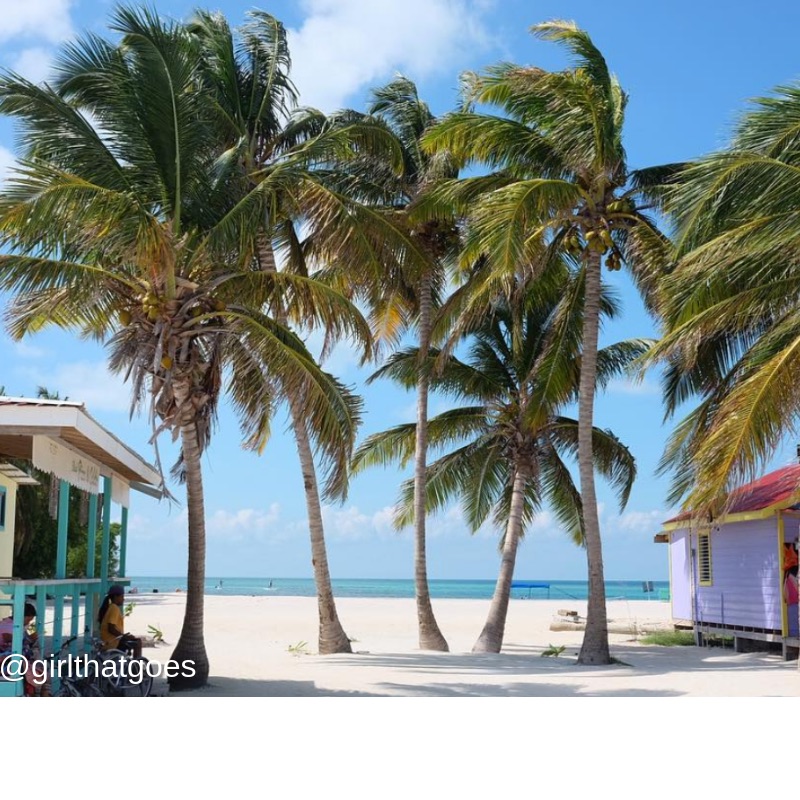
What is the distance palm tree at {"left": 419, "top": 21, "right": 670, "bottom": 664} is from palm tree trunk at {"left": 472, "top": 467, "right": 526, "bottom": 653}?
3.05 meters

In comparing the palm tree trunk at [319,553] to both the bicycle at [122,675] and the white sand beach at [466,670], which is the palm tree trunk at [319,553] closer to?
the white sand beach at [466,670]

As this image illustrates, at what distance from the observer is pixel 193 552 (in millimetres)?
13867

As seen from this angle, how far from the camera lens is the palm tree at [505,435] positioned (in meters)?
21.5

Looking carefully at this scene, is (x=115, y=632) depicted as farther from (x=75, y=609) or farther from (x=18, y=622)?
(x=18, y=622)

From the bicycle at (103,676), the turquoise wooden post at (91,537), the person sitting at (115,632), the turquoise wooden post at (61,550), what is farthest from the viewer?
the turquoise wooden post at (91,537)

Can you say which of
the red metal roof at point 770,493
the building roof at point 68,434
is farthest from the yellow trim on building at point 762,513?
the building roof at point 68,434

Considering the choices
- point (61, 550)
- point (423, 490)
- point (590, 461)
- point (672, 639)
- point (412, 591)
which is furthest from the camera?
point (412, 591)

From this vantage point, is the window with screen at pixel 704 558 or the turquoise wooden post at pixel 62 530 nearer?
the turquoise wooden post at pixel 62 530

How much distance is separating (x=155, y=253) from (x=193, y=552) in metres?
3.94

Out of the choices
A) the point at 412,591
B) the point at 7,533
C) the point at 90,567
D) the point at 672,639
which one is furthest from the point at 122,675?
the point at 412,591

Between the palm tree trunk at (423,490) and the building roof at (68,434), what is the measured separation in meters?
6.07
